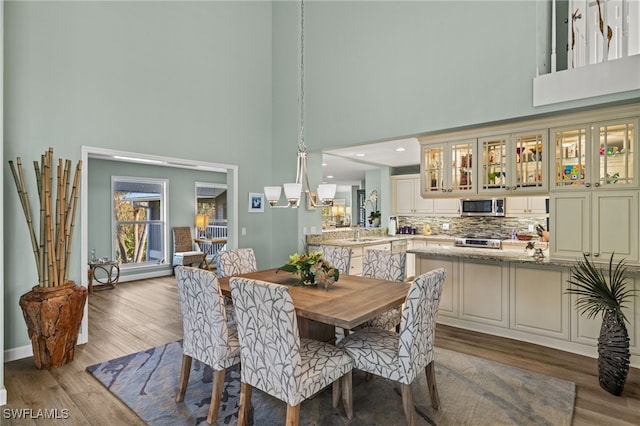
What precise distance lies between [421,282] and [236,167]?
→ 3812mm

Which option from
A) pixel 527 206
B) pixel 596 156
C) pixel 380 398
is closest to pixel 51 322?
pixel 380 398

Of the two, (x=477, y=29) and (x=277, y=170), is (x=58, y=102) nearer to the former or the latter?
(x=277, y=170)

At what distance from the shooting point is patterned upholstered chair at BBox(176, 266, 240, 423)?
2232 millimetres

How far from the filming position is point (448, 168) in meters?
4.27

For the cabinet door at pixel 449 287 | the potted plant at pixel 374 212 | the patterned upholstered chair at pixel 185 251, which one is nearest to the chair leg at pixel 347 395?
the cabinet door at pixel 449 287

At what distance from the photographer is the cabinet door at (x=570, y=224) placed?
3.34 m

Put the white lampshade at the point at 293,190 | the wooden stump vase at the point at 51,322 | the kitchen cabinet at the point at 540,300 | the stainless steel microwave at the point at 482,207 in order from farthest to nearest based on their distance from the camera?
the stainless steel microwave at the point at 482,207, the kitchen cabinet at the point at 540,300, the wooden stump vase at the point at 51,322, the white lampshade at the point at 293,190

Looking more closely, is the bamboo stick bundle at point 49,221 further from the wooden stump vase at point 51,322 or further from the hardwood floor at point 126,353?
the hardwood floor at point 126,353

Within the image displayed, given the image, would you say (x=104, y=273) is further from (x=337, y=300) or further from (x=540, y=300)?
(x=540, y=300)

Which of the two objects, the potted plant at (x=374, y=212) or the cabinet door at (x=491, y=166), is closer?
the cabinet door at (x=491, y=166)

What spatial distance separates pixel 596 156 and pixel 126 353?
4805 millimetres

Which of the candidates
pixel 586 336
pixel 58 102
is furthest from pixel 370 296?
pixel 58 102

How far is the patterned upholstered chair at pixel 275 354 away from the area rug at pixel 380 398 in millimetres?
408

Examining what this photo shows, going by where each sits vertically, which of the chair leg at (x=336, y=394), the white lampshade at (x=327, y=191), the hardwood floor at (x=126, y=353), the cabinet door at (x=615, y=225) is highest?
the white lampshade at (x=327, y=191)
